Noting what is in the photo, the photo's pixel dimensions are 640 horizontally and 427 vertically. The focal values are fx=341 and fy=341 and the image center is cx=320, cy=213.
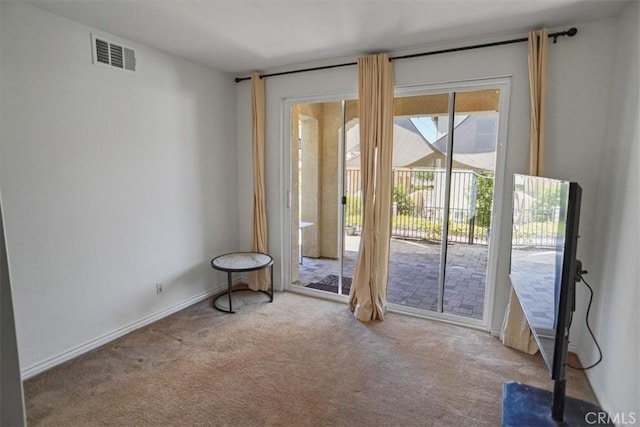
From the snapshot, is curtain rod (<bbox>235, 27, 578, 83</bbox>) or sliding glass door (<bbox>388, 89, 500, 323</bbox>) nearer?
curtain rod (<bbox>235, 27, 578, 83</bbox>)

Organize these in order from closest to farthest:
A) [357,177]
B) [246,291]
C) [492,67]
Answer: [492,67]
[357,177]
[246,291]

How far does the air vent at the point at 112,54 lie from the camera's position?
2.54 m

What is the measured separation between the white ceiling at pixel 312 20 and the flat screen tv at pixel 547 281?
1.13 meters

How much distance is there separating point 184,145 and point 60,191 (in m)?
1.16

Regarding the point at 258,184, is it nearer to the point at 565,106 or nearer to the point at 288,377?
the point at 288,377

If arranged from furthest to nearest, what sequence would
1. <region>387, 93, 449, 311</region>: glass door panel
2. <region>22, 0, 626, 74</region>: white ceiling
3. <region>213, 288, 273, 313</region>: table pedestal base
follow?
<region>213, 288, 273, 313</region>: table pedestal base → <region>387, 93, 449, 311</region>: glass door panel → <region>22, 0, 626, 74</region>: white ceiling

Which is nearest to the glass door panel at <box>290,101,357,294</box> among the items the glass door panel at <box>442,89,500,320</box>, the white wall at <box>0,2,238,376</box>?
the white wall at <box>0,2,238,376</box>

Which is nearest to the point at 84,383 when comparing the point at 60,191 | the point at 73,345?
the point at 73,345

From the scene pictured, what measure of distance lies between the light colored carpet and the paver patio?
0.28m

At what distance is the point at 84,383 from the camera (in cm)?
223

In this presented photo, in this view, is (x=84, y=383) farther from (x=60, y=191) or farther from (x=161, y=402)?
(x=60, y=191)

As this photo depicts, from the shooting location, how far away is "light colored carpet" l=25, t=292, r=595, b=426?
77.5 inches

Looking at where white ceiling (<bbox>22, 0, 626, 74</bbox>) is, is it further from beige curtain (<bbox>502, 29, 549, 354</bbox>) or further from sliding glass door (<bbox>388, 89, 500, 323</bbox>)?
sliding glass door (<bbox>388, 89, 500, 323</bbox>)

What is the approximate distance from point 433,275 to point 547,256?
1751 millimetres
